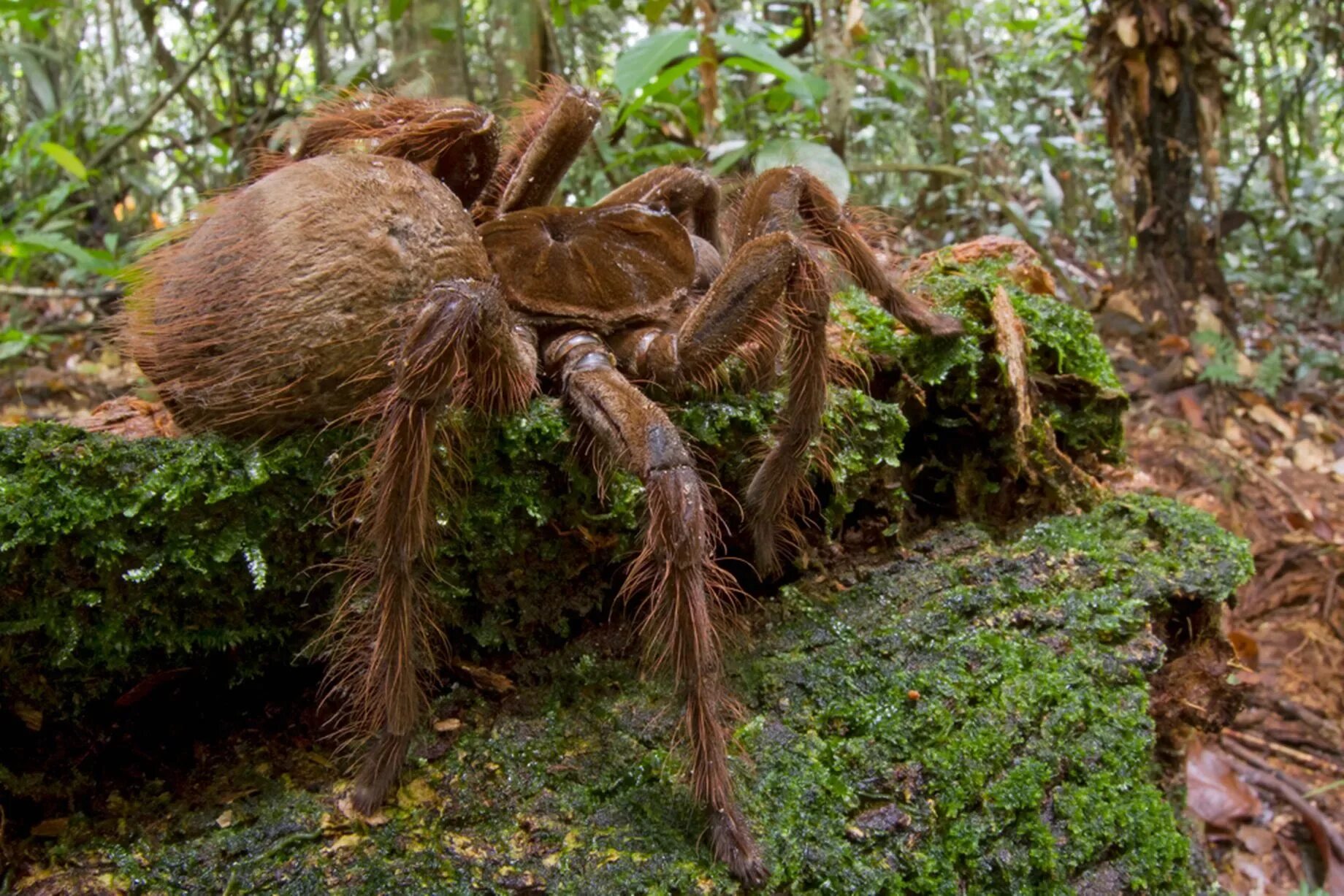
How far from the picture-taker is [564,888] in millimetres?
1710

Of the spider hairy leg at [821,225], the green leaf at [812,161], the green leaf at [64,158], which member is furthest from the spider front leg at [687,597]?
the green leaf at [64,158]

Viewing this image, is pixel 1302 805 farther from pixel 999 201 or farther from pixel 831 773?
pixel 999 201

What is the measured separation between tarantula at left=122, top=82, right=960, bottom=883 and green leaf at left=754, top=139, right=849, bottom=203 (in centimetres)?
90

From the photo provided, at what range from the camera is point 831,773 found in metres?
2.03

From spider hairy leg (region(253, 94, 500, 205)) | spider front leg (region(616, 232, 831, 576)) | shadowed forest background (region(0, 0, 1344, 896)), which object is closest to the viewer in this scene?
spider front leg (region(616, 232, 831, 576))

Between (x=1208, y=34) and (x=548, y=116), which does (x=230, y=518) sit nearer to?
(x=548, y=116)

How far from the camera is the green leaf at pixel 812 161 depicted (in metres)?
3.52

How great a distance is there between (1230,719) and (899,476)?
116cm

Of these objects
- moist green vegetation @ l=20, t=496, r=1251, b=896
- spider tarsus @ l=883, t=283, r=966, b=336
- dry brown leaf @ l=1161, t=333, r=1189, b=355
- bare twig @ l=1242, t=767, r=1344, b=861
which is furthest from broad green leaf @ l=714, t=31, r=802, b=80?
bare twig @ l=1242, t=767, r=1344, b=861

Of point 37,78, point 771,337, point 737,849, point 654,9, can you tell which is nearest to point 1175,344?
point 654,9

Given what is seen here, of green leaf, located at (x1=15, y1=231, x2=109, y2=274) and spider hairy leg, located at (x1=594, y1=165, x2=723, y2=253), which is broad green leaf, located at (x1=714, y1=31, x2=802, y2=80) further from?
green leaf, located at (x1=15, y1=231, x2=109, y2=274)

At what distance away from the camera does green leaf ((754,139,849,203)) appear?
11.6 ft

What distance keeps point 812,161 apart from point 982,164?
111 inches

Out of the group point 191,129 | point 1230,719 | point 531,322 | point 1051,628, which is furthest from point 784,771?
point 191,129
